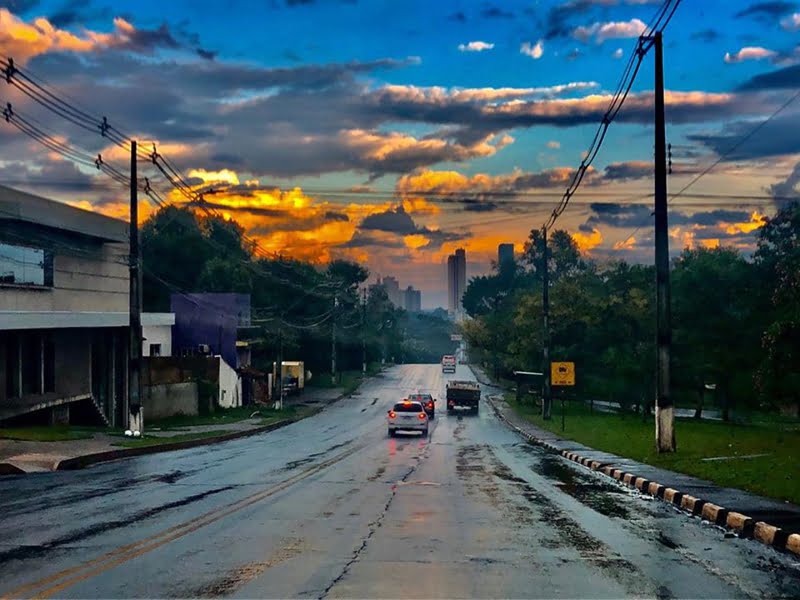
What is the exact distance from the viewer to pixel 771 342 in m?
23.5

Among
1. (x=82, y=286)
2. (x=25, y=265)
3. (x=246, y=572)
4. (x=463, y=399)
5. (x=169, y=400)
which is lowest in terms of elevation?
(x=463, y=399)

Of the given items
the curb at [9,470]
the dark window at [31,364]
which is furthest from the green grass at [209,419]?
the curb at [9,470]

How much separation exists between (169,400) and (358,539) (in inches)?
1681

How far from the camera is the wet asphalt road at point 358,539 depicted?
9.02 metres

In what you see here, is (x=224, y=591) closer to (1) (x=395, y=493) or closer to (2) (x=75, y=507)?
(2) (x=75, y=507)

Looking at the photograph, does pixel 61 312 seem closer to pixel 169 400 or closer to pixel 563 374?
pixel 169 400

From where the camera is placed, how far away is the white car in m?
43.9

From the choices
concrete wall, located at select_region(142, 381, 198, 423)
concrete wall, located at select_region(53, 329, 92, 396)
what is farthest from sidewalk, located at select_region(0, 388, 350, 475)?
concrete wall, located at select_region(142, 381, 198, 423)

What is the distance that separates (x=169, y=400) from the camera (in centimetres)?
5269

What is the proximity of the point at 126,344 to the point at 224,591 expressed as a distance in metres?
40.6

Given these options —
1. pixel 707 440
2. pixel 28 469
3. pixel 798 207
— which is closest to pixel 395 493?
pixel 28 469

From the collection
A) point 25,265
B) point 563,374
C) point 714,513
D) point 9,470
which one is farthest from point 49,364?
point 714,513

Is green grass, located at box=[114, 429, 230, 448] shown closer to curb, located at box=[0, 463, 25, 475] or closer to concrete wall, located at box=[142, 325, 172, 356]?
curb, located at box=[0, 463, 25, 475]

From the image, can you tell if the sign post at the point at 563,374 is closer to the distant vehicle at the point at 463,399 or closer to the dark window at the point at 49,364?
the distant vehicle at the point at 463,399
